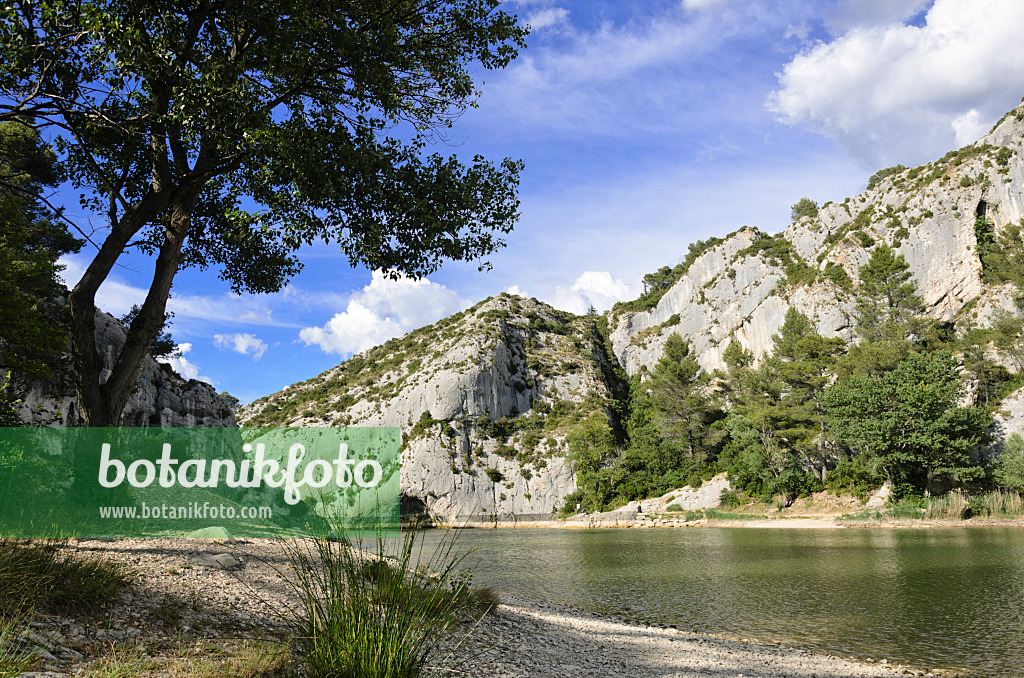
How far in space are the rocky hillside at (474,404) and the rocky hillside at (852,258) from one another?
1724 centimetres

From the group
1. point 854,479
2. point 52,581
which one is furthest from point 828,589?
point 854,479

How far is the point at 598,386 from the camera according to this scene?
72375 mm

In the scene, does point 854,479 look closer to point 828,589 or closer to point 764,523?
point 764,523

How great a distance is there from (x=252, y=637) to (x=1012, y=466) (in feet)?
135

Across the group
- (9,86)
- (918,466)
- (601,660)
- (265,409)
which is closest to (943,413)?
(918,466)

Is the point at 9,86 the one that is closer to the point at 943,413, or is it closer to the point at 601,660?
the point at 601,660

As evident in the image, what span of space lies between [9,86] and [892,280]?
65.5m

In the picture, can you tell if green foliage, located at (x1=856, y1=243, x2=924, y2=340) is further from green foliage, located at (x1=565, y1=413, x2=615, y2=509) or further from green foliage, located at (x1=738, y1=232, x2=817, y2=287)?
green foliage, located at (x1=565, y1=413, x2=615, y2=509)

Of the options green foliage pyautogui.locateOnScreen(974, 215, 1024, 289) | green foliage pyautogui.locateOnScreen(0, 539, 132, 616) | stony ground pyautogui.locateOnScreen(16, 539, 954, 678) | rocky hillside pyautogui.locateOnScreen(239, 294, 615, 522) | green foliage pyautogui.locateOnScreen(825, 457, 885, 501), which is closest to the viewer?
stony ground pyautogui.locateOnScreen(16, 539, 954, 678)

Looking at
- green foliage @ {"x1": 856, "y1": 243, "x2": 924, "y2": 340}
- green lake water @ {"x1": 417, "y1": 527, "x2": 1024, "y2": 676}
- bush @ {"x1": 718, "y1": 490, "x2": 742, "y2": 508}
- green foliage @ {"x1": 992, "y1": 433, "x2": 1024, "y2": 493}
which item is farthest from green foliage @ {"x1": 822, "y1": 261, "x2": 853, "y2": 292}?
green lake water @ {"x1": 417, "y1": 527, "x2": 1024, "y2": 676}

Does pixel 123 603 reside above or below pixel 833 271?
below

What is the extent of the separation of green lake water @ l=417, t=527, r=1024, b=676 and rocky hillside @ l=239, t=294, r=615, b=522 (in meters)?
27.4

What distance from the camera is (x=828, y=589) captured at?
14039 millimetres

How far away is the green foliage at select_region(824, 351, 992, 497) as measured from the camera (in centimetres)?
3300
